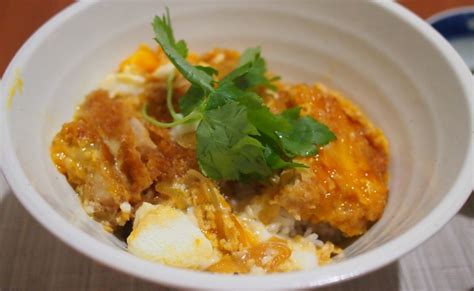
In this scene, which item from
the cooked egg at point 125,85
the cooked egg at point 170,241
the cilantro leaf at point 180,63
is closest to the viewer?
the cooked egg at point 170,241

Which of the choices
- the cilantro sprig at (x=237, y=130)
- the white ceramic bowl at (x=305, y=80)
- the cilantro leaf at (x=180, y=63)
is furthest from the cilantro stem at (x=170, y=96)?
the white ceramic bowl at (x=305, y=80)

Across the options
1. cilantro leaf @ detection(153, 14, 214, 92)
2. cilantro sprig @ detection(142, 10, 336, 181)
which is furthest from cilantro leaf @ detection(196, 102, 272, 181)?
cilantro leaf @ detection(153, 14, 214, 92)

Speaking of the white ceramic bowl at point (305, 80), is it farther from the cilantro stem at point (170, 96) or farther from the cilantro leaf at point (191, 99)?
the cilantro leaf at point (191, 99)

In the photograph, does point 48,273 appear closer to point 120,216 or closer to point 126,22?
point 120,216

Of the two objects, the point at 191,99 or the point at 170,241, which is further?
the point at 191,99

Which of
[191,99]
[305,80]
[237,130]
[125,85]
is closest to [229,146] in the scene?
[237,130]

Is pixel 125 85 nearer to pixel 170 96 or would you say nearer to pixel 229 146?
pixel 170 96
